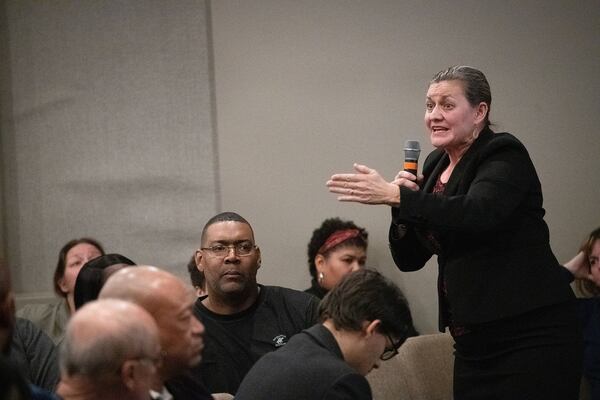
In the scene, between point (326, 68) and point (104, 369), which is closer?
point (104, 369)

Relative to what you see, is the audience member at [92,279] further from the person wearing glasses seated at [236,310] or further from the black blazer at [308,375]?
the black blazer at [308,375]

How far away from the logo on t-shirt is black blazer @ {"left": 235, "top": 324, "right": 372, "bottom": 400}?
0.96 meters

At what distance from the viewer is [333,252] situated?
441 cm

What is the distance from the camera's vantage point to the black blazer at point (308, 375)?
7.15ft

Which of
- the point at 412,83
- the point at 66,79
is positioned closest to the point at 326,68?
the point at 412,83

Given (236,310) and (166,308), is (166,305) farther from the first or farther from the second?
(236,310)

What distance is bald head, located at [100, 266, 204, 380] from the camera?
6.68 feet

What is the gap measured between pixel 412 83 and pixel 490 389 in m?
2.21

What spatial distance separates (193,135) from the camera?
4586mm

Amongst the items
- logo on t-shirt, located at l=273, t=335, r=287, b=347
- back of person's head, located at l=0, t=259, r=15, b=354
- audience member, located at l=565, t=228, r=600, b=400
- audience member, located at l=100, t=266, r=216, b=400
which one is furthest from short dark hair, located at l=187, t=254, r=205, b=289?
back of person's head, located at l=0, t=259, r=15, b=354

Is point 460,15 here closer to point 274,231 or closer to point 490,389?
point 274,231

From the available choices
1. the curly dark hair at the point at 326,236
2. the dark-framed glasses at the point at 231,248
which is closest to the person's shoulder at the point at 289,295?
the dark-framed glasses at the point at 231,248

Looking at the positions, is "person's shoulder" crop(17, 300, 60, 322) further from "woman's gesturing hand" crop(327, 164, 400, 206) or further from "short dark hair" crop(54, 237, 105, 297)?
"woman's gesturing hand" crop(327, 164, 400, 206)

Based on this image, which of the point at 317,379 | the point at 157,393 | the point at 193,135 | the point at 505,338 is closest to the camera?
the point at 157,393
